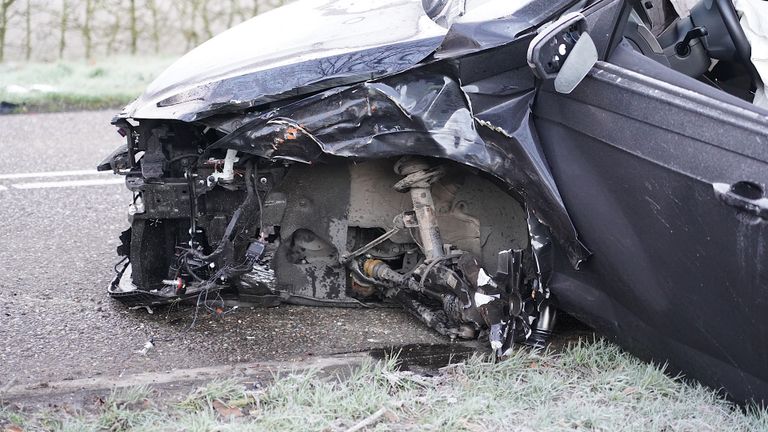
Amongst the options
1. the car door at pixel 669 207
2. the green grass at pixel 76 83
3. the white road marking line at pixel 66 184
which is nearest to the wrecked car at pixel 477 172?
the car door at pixel 669 207

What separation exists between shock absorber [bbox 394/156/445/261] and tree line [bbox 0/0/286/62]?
289 inches

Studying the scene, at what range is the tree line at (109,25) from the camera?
9.62m

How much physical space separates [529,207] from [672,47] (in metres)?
0.96

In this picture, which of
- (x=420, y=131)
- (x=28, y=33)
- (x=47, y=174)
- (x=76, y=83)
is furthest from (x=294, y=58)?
(x=28, y=33)

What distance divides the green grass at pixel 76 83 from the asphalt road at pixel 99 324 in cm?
301

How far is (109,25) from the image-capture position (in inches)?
391

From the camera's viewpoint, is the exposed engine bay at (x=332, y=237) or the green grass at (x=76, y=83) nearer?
the exposed engine bay at (x=332, y=237)

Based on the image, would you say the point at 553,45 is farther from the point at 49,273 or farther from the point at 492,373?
the point at 49,273

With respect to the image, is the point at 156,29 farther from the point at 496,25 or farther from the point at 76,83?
the point at 496,25

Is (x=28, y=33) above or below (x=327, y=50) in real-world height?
above

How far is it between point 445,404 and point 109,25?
8.20m

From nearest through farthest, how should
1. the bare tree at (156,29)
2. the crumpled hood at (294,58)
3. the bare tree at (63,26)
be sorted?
the crumpled hood at (294,58) → the bare tree at (63,26) → the bare tree at (156,29)

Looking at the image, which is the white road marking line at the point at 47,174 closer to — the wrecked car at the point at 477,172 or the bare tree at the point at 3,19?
the wrecked car at the point at 477,172

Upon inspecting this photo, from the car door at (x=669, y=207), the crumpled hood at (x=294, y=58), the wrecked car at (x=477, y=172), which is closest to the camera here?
the car door at (x=669, y=207)
